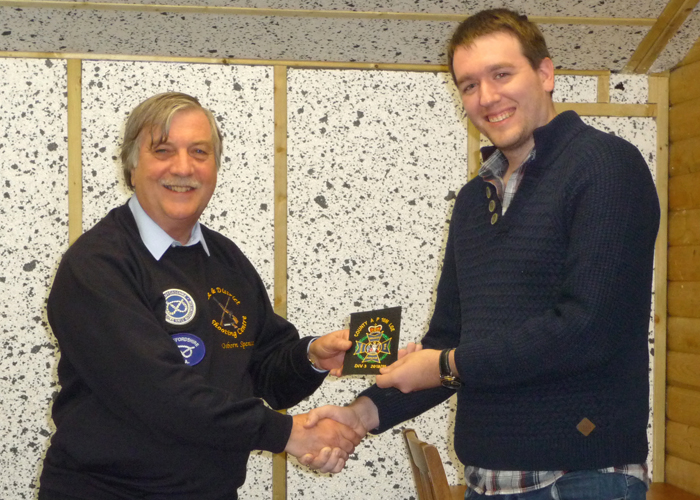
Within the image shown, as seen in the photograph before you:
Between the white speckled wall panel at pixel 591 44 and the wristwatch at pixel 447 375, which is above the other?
the white speckled wall panel at pixel 591 44

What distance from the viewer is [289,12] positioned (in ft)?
9.41

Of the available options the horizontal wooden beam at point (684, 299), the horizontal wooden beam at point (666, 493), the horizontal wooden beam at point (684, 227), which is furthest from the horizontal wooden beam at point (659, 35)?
the horizontal wooden beam at point (666, 493)

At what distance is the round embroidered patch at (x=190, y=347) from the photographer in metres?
1.90

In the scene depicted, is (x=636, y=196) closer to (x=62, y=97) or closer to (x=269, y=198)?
(x=269, y=198)

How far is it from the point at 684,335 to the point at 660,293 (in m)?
0.22

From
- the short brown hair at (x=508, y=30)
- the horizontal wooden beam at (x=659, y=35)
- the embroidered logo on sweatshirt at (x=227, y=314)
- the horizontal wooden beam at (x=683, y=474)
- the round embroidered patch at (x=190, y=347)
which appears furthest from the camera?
the horizontal wooden beam at (x=683, y=474)

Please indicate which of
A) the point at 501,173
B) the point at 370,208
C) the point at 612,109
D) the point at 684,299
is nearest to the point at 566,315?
the point at 501,173

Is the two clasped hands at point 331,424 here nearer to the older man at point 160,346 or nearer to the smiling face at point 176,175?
the older man at point 160,346

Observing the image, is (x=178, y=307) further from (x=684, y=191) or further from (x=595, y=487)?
(x=684, y=191)

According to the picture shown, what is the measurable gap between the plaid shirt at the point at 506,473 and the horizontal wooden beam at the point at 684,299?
67.5 inches

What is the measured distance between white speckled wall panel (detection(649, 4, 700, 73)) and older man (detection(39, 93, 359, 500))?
1991 millimetres

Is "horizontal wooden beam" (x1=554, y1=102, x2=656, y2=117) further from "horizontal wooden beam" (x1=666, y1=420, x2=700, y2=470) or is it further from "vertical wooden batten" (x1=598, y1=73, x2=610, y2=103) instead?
"horizontal wooden beam" (x1=666, y1=420, x2=700, y2=470)

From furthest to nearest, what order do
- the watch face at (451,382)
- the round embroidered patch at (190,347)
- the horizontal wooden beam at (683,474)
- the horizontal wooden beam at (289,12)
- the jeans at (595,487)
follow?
the horizontal wooden beam at (683,474) < the horizontal wooden beam at (289,12) < the round embroidered patch at (190,347) < the watch face at (451,382) < the jeans at (595,487)

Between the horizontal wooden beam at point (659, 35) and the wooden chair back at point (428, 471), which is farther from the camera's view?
the horizontal wooden beam at point (659, 35)
